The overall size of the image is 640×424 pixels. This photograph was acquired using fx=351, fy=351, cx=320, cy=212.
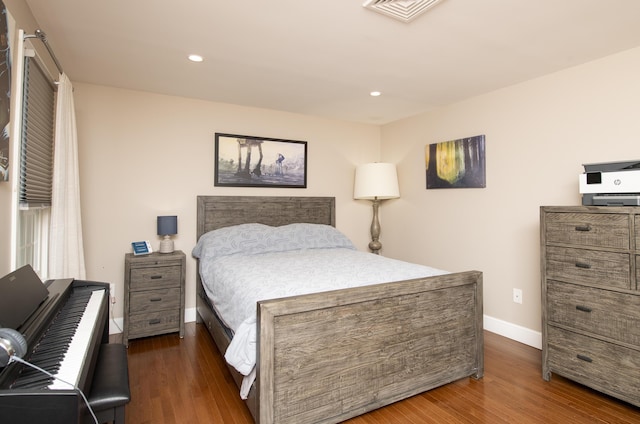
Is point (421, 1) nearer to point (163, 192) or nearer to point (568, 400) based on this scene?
point (568, 400)

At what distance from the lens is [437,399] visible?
2.12m

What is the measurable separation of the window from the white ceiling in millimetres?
379

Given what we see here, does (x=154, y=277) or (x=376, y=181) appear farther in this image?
(x=376, y=181)

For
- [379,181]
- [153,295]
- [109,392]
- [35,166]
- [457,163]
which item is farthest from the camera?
[379,181]

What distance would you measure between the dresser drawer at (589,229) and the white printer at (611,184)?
4.2 inches

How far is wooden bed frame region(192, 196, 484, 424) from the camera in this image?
1700 mm

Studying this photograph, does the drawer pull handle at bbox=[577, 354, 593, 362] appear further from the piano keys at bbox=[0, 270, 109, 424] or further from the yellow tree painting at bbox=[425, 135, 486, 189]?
the piano keys at bbox=[0, 270, 109, 424]

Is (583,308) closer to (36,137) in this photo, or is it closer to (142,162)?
(36,137)

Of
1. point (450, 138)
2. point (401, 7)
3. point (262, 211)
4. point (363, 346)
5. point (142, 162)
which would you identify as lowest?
point (363, 346)

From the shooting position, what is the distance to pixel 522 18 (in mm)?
1973

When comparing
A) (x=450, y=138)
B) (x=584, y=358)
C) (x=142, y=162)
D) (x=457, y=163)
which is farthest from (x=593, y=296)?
(x=142, y=162)

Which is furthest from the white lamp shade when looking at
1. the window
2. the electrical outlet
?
the window

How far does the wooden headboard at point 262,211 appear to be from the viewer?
357 cm

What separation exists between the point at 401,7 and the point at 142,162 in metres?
2.63
